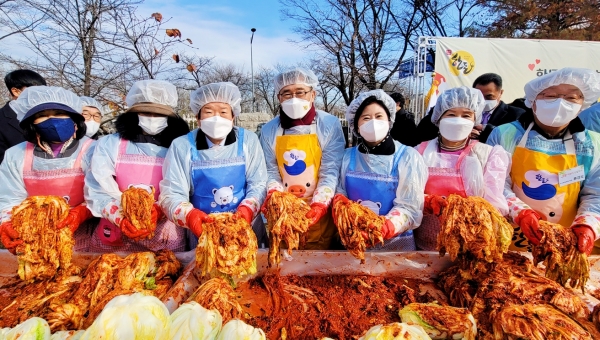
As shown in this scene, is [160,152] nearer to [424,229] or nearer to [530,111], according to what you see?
[424,229]

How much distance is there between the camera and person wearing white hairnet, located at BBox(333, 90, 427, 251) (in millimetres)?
2809

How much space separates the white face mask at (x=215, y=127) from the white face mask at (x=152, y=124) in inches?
19.2

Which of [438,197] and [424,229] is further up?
[438,197]

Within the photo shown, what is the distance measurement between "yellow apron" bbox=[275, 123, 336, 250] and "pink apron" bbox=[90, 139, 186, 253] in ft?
4.14

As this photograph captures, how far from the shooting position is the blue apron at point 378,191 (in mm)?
Result: 2928

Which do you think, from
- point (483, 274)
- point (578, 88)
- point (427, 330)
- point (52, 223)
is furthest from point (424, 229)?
point (52, 223)

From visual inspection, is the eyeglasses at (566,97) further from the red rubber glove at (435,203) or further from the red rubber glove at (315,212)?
the red rubber glove at (315,212)

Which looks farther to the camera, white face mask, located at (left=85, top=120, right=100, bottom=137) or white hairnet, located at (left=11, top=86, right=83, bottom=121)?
white face mask, located at (left=85, top=120, right=100, bottom=137)

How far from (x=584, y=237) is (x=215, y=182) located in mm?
3015

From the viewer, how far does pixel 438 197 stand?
2746 mm

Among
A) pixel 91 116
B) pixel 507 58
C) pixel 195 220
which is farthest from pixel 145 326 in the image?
pixel 507 58

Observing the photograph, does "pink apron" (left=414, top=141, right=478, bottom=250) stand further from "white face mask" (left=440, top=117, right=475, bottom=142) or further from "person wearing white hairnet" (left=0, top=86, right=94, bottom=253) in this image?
"person wearing white hairnet" (left=0, top=86, right=94, bottom=253)

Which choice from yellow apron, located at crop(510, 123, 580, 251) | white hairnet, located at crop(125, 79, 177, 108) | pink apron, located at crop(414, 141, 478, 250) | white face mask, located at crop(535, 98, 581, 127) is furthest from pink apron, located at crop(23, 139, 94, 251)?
white face mask, located at crop(535, 98, 581, 127)

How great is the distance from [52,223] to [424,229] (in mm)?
3336
